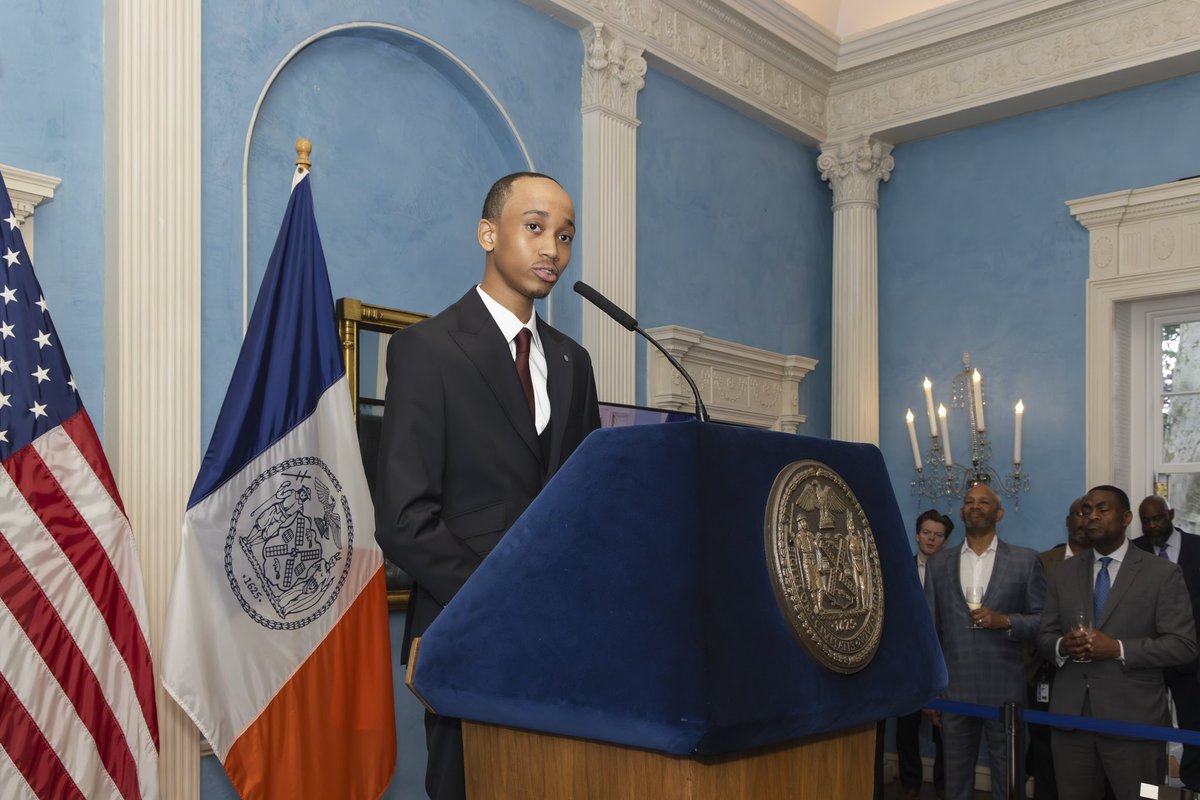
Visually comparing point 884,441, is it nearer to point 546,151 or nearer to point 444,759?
point 546,151

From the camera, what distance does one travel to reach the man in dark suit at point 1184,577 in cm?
563

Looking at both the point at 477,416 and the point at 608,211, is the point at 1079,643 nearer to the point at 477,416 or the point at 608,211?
the point at 608,211

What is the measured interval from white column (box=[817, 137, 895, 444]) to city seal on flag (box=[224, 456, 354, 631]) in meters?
4.37

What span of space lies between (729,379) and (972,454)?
1.74 metres

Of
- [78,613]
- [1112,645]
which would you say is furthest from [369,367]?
[1112,645]

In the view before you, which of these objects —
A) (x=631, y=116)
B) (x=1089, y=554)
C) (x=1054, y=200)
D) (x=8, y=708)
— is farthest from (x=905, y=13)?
(x=8, y=708)

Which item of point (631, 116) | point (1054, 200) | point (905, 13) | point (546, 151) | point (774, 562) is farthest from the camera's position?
point (905, 13)

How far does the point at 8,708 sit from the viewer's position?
3244 mm

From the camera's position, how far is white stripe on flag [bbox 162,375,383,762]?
12.3 feet

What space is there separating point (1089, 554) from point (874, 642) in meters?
3.99

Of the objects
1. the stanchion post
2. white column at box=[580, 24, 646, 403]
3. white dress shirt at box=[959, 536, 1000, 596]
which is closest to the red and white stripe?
white column at box=[580, 24, 646, 403]

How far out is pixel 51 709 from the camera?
335 cm

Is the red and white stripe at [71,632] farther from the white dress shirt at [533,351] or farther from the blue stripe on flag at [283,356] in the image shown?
the white dress shirt at [533,351]

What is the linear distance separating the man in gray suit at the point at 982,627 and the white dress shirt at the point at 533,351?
363 centimetres
